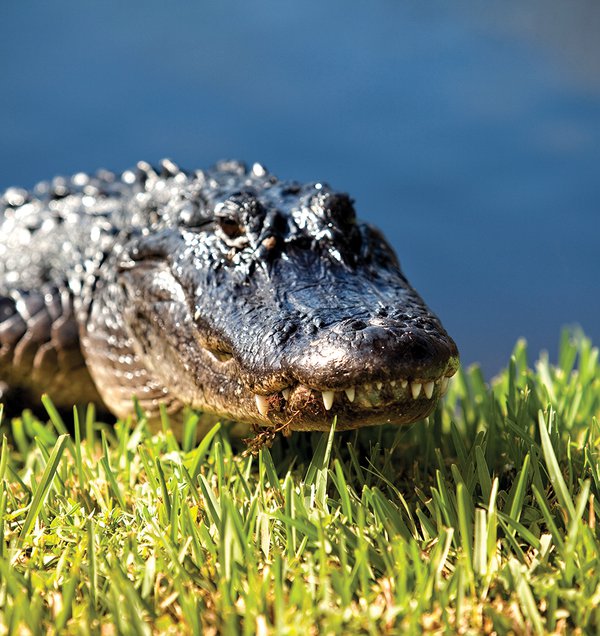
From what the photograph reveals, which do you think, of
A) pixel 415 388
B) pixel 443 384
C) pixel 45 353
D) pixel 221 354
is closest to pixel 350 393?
pixel 415 388

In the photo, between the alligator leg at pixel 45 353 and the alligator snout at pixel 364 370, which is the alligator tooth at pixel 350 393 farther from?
the alligator leg at pixel 45 353

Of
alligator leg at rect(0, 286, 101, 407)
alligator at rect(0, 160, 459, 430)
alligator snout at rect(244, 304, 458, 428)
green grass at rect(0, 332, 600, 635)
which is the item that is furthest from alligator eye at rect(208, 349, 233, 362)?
alligator leg at rect(0, 286, 101, 407)

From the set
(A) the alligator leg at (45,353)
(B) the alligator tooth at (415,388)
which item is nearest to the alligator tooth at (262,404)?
(B) the alligator tooth at (415,388)

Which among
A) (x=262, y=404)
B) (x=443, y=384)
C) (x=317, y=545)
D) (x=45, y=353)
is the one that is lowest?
(x=317, y=545)

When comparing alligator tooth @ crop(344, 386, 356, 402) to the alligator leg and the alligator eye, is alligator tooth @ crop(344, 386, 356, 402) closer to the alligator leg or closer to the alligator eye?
the alligator eye

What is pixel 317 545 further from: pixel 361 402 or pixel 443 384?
pixel 443 384

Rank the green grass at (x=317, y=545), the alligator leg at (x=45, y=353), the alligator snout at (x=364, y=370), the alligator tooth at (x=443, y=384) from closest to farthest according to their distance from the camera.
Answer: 1. the green grass at (x=317, y=545)
2. the alligator snout at (x=364, y=370)
3. the alligator tooth at (x=443, y=384)
4. the alligator leg at (x=45, y=353)
